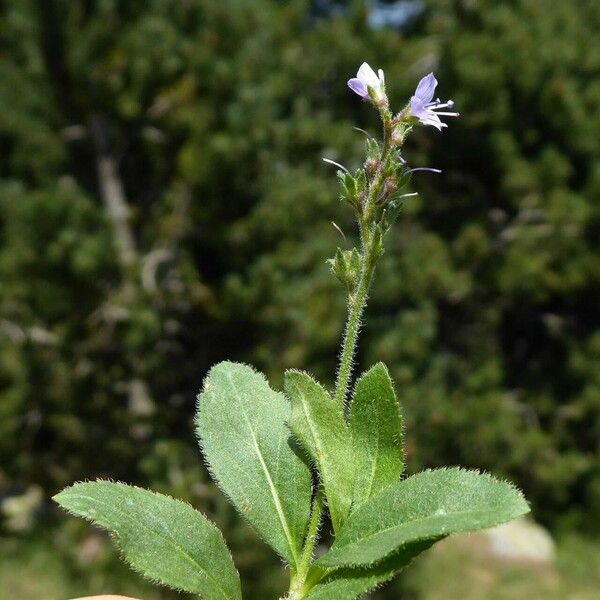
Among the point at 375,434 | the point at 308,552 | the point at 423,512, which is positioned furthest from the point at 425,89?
the point at 308,552

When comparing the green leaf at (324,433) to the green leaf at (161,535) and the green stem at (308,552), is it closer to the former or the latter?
the green stem at (308,552)

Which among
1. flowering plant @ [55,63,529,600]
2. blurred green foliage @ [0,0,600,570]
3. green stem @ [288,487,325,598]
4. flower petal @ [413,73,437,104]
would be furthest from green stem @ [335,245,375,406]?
blurred green foliage @ [0,0,600,570]

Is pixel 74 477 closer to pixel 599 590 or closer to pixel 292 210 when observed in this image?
pixel 292 210

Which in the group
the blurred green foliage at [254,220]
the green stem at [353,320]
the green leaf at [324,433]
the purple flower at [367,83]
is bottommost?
the green leaf at [324,433]

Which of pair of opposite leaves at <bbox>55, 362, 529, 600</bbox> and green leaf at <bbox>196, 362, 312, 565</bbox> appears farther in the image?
green leaf at <bbox>196, 362, 312, 565</bbox>

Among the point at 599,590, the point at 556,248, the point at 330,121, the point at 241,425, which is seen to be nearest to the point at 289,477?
the point at 241,425

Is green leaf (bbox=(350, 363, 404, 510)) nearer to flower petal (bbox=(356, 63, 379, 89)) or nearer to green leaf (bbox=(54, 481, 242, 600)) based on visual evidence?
green leaf (bbox=(54, 481, 242, 600))

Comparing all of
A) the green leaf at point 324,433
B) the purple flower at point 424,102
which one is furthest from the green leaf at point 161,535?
the purple flower at point 424,102

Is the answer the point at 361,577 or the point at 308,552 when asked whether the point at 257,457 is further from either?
the point at 361,577
